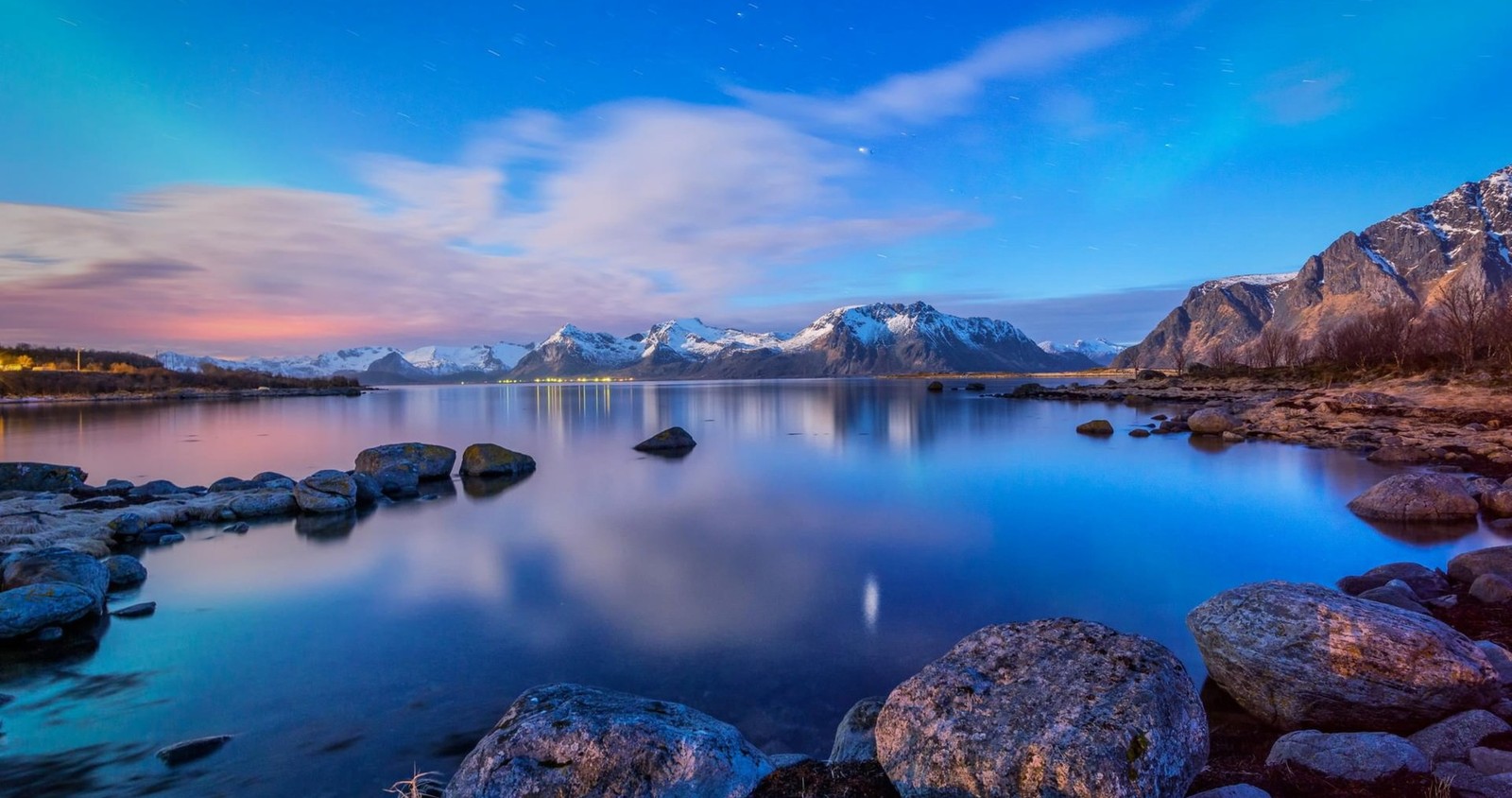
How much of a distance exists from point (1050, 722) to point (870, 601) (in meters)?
7.08

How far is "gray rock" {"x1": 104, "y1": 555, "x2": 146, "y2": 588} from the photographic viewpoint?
12.2 meters

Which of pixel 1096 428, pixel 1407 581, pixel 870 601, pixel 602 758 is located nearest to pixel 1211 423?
pixel 1096 428

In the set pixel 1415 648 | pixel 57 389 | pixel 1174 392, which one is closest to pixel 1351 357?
pixel 1174 392

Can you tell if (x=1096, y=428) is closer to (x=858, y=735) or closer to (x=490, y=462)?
(x=490, y=462)

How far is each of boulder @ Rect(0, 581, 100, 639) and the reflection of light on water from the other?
40.0 ft

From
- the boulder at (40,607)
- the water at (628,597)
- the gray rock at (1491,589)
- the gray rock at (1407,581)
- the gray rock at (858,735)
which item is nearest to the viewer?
the gray rock at (858,735)

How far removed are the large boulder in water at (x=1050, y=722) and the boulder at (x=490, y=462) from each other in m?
24.4

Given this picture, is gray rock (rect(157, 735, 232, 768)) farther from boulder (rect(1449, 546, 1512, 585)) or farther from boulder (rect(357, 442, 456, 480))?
boulder (rect(1449, 546, 1512, 585))

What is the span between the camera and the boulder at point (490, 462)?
1027 inches

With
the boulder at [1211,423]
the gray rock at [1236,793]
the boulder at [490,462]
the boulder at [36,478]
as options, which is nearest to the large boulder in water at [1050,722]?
the gray rock at [1236,793]

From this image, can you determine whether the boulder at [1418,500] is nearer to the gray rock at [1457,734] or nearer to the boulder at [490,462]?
the gray rock at [1457,734]

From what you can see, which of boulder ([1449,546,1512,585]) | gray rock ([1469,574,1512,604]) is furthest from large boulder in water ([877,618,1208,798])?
boulder ([1449,546,1512,585])

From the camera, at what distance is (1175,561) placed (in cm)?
1373

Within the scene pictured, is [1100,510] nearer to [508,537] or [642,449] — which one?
[508,537]
